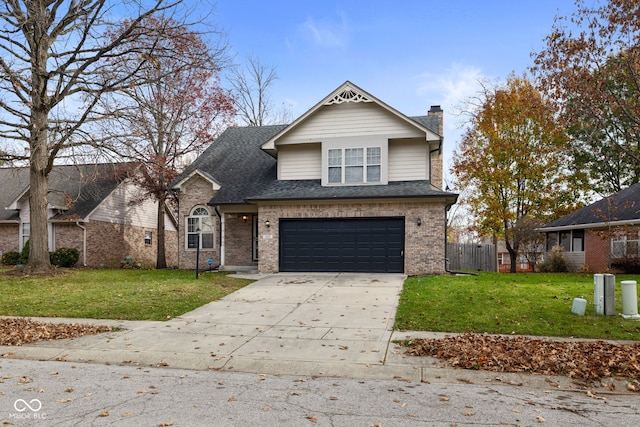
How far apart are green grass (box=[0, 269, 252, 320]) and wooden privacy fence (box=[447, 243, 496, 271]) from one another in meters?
15.5

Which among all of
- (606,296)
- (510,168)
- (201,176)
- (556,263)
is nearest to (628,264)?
(556,263)

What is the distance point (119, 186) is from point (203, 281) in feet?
44.3

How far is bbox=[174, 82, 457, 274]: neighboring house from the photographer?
16.7 meters

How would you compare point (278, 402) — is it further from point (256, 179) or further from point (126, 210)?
point (126, 210)

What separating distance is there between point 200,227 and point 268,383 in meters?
15.5

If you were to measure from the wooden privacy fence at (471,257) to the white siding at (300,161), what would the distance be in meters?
12.0

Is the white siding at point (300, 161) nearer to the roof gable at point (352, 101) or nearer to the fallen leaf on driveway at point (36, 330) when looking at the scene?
the roof gable at point (352, 101)

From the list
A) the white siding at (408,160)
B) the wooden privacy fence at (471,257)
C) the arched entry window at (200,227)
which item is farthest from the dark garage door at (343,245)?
the wooden privacy fence at (471,257)

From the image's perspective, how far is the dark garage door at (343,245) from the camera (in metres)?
16.9

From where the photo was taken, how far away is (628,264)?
66.1ft

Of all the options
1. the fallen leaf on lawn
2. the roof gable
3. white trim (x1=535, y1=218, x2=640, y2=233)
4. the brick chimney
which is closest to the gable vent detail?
the roof gable

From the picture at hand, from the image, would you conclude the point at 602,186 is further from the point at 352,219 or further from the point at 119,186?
the point at 119,186

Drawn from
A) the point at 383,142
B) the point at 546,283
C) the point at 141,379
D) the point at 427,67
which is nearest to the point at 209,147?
the point at 383,142

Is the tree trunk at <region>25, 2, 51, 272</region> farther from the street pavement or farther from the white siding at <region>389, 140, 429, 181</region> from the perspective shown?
the white siding at <region>389, 140, 429, 181</region>
